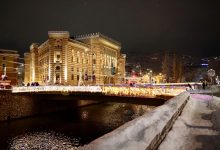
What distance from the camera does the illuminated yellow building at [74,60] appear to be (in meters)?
84.9

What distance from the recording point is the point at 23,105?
1955 inches

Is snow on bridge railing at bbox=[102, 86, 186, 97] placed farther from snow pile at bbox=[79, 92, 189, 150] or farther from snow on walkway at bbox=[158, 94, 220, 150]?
snow pile at bbox=[79, 92, 189, 150]

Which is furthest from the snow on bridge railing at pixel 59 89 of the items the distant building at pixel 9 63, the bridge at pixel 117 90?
the distant building at pixel 9 63

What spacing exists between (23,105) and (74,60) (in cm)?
4180

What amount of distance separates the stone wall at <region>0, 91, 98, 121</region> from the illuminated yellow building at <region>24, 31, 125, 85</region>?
54.3 feet

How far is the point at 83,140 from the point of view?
32812mm

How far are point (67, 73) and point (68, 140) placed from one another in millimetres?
54012

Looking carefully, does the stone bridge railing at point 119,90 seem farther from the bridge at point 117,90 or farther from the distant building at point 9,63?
the distant building at point 9,63

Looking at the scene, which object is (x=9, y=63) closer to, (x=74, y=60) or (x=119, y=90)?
(x=74, y=60)

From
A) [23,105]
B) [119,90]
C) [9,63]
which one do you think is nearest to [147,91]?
[119,90]

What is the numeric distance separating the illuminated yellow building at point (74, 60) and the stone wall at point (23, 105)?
1657cm

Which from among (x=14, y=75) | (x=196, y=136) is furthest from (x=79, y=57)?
(x=196, y=136)

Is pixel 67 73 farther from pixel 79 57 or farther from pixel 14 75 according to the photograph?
pixel 14 75

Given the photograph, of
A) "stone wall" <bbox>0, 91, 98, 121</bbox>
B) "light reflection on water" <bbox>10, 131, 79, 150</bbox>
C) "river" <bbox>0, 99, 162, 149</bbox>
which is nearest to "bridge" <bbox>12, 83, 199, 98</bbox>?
"stone wall" <bbox>0, 91, 98, 121</bbox>
